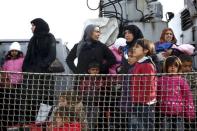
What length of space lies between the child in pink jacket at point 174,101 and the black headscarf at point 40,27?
2.95 metres

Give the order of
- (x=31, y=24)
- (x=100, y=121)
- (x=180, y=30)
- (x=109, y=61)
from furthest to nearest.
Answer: (x=180, y=30)
(x=31, y=24)
(x=109, y=61)
(x=100, y=121)

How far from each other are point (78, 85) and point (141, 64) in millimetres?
1072

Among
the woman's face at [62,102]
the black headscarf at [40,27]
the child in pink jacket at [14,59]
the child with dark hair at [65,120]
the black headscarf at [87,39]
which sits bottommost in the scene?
the child with dark hair at [65,120]

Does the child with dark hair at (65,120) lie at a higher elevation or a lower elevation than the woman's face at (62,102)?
lower

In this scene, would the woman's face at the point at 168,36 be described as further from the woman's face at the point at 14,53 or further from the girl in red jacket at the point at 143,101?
the girl in red jacket at the point at 143,101

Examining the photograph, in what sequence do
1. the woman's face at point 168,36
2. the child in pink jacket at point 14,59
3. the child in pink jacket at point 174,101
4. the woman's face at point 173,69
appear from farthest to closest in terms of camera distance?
the woman's face at point 168,36 < the child in pink jacket at point 14,59 < the woman's face at point 173,69 < the child in pink jacket at point 174,101

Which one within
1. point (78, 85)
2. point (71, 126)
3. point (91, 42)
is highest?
point (91, 42)

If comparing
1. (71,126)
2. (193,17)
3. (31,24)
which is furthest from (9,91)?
(193,17)

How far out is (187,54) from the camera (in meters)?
8.80

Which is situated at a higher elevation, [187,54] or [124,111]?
[187,54]

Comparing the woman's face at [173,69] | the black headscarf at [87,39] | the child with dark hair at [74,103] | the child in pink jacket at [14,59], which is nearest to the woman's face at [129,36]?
the black headscarf at [87,39]

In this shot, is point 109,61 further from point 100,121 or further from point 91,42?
point 100,121

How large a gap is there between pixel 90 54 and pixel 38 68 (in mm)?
773

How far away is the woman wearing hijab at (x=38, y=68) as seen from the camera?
6445 millimetres
